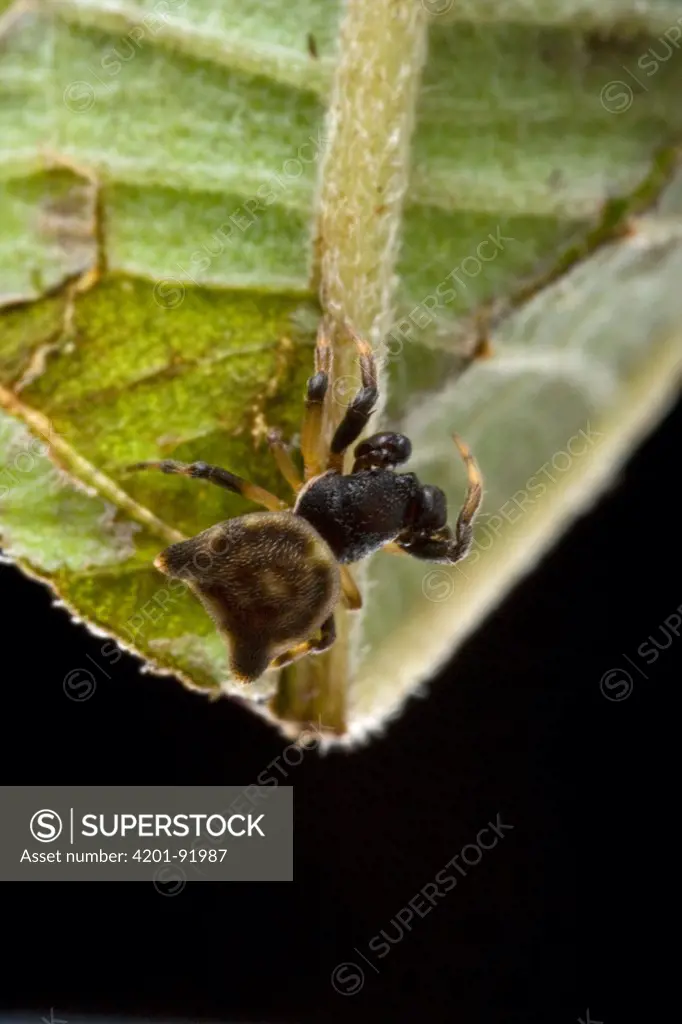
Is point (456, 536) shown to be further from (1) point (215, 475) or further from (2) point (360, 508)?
(1) point (215, 475)

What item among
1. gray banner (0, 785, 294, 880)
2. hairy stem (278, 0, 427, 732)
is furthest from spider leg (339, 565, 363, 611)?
gray banner (0, 785, 294, 880)

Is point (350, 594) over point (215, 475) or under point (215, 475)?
under

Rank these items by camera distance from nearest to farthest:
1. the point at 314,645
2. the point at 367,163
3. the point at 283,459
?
the point at 367,163
the point at 283,459
the point at 314,645

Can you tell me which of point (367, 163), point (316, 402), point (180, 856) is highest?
point (367, 163)

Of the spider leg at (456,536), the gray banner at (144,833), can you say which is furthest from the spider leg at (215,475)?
the gray banner at (144,833)

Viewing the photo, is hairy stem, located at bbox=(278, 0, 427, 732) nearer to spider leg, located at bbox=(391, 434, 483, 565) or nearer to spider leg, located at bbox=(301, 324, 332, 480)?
spider leg, located at bbox=(301, 324, 332, 480)

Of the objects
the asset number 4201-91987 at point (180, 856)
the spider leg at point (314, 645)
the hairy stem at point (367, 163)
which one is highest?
the hairy stem at point (367, 163)

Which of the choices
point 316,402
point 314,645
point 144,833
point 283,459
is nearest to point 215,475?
point 283,459

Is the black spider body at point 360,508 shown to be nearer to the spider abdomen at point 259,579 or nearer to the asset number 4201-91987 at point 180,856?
the spider abdomen at point 259,579
